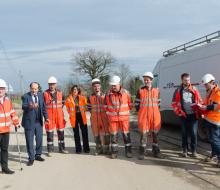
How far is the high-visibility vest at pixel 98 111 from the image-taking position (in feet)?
29.2

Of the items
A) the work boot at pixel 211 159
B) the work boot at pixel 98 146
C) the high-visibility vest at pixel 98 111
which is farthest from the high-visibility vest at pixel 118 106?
the work boot at pixel 211 159

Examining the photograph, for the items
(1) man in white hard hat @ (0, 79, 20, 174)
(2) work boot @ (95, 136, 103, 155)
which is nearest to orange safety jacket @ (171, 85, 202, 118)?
(2) work boot @ (95, 136, 103, 155)

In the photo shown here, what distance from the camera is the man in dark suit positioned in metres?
8.04

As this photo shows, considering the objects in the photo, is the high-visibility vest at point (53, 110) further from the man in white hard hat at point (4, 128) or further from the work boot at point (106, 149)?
the man in white hard hat at point (4, 128)

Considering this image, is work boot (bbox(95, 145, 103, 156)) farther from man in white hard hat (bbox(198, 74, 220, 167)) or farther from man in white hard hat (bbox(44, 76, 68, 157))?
man in white hard hat (bbox(198, 74, 220, 167))

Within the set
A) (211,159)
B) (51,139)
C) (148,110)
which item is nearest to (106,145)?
(51,139)

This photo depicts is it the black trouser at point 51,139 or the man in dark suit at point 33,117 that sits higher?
the man in dark suit at point 33,117

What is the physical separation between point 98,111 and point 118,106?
0.80 m

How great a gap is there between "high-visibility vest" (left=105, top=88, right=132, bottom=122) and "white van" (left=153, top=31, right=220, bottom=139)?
2.57 meters

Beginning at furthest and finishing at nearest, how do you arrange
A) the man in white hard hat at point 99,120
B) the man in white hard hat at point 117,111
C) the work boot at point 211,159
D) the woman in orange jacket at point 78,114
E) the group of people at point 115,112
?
the woman in orange jacket at point 78,114 < the man in white hard hat at point 99,120 < the man in white hard hat at point 117,111 < the group of people at point 115,112 < the work boot at point 211,159

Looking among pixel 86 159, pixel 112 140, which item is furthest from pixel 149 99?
pixel 86 159

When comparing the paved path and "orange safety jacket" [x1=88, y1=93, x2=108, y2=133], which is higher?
"orange safety jacket" [x1=88, y1=93, x2=108, y2=133]

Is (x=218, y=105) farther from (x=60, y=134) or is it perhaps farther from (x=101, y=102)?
(x=60, y=134)

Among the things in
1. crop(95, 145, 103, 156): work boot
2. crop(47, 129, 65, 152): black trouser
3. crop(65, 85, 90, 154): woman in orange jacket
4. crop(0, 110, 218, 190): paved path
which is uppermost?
crop(65, 85, 90, 154): woman in orange jacket
